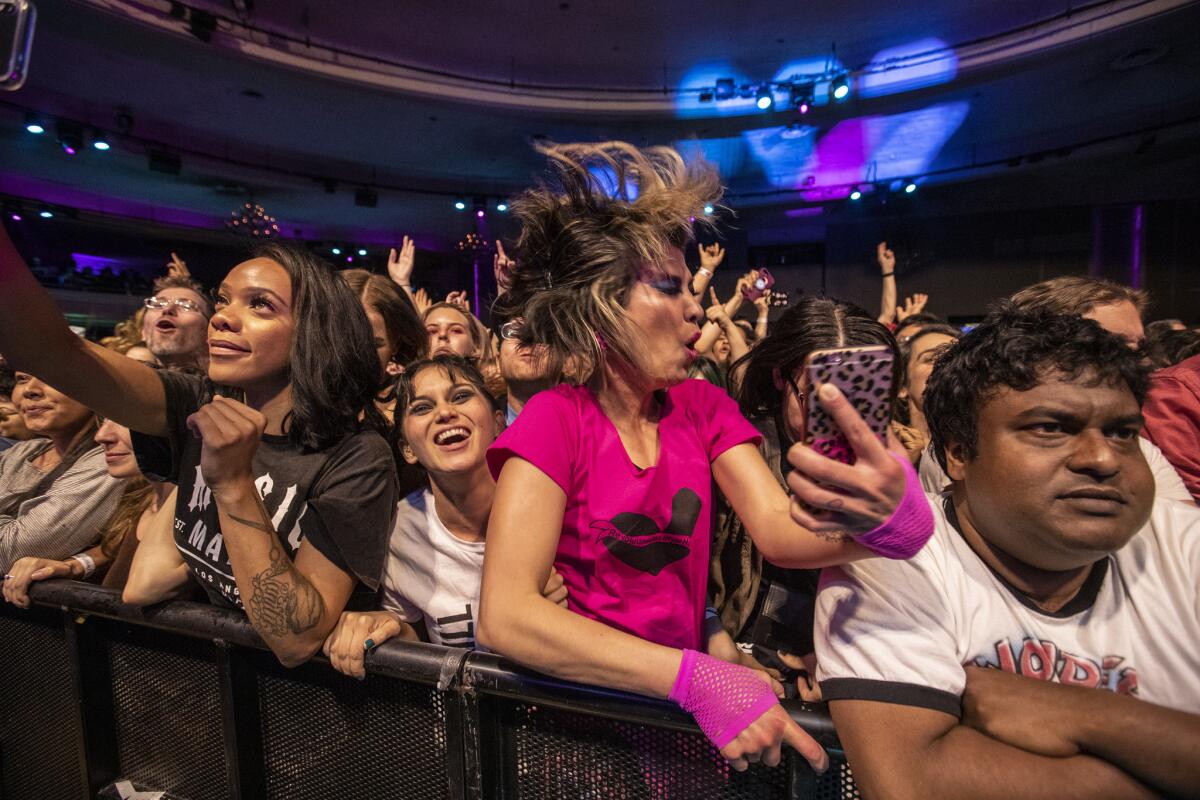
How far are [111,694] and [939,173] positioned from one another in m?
12.7

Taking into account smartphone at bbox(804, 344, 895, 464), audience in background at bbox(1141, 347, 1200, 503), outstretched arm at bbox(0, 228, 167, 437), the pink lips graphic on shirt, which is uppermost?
outstretched arm at bbox(0, 228, 167, 437)

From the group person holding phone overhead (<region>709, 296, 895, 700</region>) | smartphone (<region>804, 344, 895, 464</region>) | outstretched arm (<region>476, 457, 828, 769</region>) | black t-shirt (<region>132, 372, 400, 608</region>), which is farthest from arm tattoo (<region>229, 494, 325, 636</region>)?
smartphone (<region>804, 344, 895, 464</region>)

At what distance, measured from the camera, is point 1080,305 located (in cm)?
196

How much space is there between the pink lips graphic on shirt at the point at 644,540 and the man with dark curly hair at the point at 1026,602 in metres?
0.29

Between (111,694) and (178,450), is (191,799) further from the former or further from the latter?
(178,450)

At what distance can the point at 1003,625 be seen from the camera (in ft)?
3.35

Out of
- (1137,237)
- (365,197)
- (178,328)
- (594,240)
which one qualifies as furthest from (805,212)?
(594,240)

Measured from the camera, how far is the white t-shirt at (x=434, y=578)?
4.93 ft

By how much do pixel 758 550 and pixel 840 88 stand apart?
28.0 ft

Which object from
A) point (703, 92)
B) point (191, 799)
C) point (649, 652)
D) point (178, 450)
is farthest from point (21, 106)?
point (649, 652)

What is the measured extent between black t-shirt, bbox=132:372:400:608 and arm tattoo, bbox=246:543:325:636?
4.7 inches

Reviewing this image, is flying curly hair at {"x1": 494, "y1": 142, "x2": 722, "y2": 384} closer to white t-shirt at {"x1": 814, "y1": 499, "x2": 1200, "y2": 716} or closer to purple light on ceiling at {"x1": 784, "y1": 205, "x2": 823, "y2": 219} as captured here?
white t-shirt at {"x1": 814, "y1": 499, "x2": 1200, "y2": 716}

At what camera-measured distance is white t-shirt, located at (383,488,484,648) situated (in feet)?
4.93

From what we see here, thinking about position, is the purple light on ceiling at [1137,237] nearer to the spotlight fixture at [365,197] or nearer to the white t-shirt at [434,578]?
the white t-shirt at [434,578]
